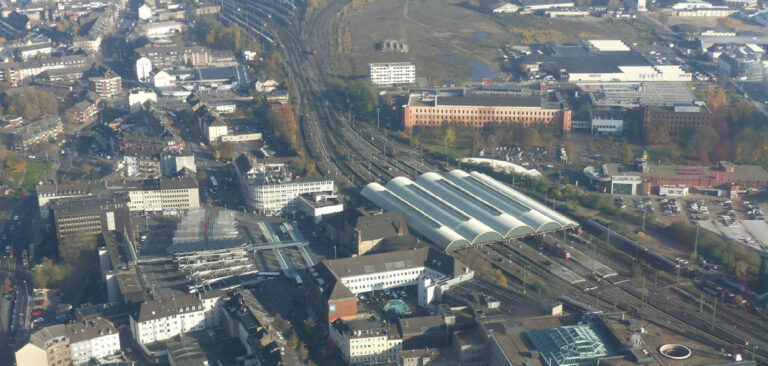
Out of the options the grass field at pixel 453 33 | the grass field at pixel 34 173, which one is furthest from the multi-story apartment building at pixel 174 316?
the grass field at pixel 453 33

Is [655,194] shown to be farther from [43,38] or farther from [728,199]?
[43,38]

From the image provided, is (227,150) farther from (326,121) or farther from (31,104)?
Result: (31,104)

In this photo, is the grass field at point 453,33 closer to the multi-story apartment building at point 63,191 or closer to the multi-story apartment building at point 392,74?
the multi-story apartment building at point 392,74

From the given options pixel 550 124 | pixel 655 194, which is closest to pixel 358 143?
pixel 550 124

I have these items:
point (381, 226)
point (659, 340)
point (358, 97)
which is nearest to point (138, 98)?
point (358, 97)

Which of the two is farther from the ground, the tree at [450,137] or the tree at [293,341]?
the tree at [450,137]

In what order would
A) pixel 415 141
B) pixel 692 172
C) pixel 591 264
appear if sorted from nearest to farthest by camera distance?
pixel 591 264 → pixel 692 172 → pixel 415 141

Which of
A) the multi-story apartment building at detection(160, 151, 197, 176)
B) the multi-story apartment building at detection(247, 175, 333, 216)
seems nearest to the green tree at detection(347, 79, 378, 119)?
the multi-story apartment building at detection(160, 151, 197, 176)
